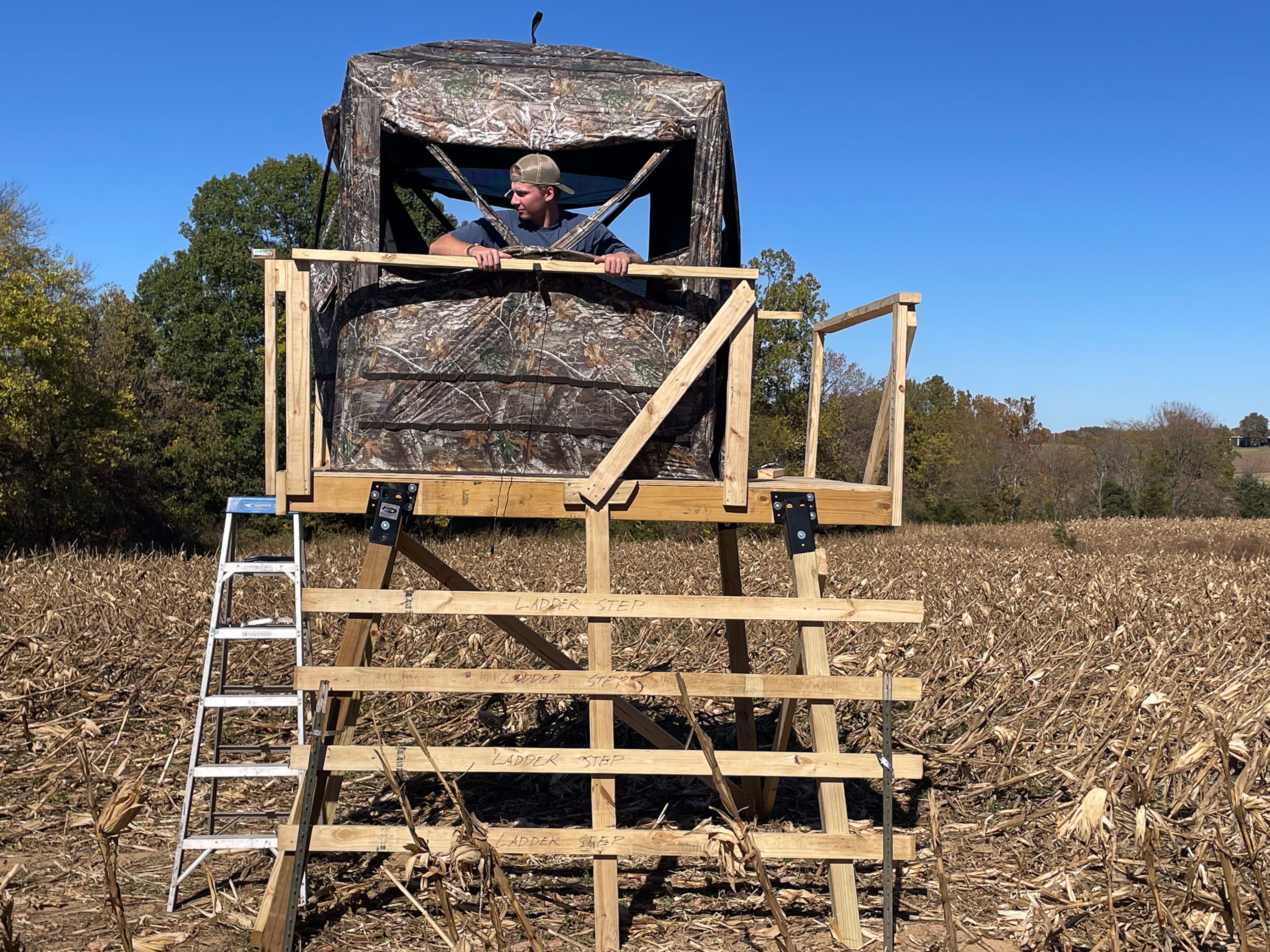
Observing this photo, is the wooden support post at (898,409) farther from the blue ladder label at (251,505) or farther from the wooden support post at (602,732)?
the blue ladder label at (251,505)

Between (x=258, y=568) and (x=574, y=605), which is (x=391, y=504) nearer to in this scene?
(x=574, y=605)

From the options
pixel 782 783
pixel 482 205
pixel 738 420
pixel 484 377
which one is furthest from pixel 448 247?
pixel 782 783

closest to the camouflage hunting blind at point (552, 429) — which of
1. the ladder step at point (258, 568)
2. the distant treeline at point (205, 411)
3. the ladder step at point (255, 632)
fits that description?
the ladder step at point (255, 632)

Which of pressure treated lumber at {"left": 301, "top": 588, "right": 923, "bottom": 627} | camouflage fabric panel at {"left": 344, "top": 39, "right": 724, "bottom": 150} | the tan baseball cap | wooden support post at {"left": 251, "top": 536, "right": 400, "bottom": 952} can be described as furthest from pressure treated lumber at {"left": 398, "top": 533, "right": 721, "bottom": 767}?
camouflage fabric panel at {"left": 344, "top": 39, "right": 724, "bottom": 150}

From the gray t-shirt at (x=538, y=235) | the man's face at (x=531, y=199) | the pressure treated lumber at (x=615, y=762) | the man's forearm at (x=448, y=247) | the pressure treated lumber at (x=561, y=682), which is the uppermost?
the man's face at (x=531, y=199)

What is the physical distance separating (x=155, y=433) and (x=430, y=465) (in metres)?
36.8

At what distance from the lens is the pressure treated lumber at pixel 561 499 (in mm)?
4773

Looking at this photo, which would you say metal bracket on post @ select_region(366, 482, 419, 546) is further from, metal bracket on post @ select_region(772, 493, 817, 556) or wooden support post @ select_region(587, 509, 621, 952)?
metal bracket on post @ select_region(772, 493, 817, 556)

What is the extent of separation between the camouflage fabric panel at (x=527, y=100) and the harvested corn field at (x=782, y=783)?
3.33 metres

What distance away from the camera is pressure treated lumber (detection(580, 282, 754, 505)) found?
477 cm

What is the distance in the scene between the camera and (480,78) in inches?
218

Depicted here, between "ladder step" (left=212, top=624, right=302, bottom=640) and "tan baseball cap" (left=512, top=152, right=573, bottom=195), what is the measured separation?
255 centimetres

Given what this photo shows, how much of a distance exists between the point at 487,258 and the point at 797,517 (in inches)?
71.3

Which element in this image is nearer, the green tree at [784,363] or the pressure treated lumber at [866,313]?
the pressure treated lumber at [866,313]
